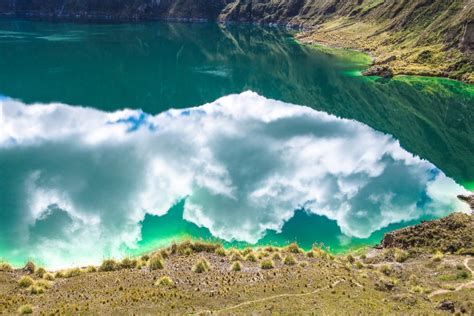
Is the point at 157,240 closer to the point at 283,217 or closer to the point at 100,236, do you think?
the point at 100,236

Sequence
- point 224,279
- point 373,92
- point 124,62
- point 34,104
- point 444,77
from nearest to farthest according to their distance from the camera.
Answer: point 224,279 < point 34,104 < point 373,92 < point 444,77 < point 124,62

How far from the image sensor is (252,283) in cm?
2934

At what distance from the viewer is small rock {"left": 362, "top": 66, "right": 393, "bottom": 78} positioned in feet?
398

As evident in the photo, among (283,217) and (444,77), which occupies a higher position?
(444,77)

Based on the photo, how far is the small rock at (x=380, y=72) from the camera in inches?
4776

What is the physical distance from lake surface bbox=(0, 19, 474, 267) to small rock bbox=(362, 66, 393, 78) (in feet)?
12.2

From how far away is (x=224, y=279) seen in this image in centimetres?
3005

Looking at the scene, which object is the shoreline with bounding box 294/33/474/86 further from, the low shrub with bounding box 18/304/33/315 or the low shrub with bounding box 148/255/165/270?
the low shrub with bounding box 18/304/33/315

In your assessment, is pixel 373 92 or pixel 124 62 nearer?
pixel 373 92

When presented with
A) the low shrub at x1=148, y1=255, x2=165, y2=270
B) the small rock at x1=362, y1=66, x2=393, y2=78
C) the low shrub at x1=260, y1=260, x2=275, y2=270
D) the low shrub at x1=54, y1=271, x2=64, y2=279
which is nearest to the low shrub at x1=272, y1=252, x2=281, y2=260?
the low shrub at x1=260, y1=260, x2=275, y2=270

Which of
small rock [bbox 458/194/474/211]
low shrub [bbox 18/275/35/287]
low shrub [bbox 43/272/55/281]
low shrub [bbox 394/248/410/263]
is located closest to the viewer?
low shrub [bbox 18/275/35/287]

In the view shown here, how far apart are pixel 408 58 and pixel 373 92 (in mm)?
37179

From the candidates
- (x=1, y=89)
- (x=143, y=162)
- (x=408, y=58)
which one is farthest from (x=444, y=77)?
(x=1, y=89)

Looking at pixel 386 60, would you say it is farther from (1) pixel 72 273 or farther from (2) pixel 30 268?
(2) pixel 30 268
